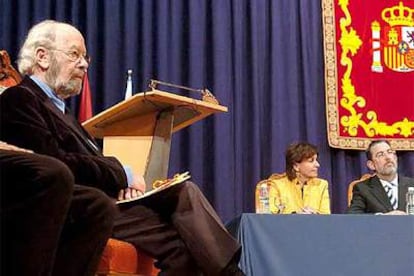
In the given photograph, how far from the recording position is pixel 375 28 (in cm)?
566

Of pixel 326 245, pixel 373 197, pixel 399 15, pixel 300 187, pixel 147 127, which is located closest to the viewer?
pixel 147 127

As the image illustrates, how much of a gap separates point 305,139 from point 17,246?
3.83 meters

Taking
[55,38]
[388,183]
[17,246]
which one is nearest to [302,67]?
[388,183]

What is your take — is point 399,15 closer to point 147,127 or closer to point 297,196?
point 297,196

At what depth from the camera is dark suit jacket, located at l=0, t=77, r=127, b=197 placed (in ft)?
7.34

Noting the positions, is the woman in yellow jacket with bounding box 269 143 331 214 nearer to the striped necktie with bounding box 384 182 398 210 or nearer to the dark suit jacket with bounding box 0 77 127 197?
the striped necktie with bounding box 384 182 398 210

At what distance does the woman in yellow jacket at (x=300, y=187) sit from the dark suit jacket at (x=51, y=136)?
190cm

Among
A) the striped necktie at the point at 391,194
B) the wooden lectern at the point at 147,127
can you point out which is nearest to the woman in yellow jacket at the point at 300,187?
the striped necktie at the point at 391,194

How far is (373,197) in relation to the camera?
14.0 feet

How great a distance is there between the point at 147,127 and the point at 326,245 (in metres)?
0.91

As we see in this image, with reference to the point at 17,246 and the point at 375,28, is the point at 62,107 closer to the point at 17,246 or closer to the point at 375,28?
the point at 17,246

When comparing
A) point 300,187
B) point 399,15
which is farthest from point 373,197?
point 399,15

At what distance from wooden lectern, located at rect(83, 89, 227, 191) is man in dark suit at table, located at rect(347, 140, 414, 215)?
5.19 feet

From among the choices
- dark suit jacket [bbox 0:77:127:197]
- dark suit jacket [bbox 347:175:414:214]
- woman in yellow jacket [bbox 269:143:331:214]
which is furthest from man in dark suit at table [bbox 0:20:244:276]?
dark suit jacket [bbox 347:175:414:214]
